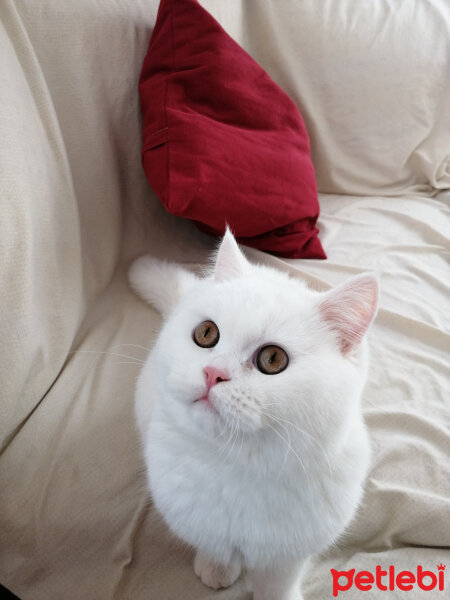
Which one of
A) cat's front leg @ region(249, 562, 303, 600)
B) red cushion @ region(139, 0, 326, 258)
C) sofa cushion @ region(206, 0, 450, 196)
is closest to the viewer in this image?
cat's front leg @ region(249, 562, 303, 600)

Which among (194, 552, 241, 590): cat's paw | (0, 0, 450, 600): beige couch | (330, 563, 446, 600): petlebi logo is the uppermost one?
(0, 0, 450, 600): beige couch

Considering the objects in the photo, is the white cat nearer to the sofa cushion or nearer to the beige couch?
the beige couch

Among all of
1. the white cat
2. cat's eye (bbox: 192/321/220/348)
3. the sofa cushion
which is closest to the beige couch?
the sofa cushion

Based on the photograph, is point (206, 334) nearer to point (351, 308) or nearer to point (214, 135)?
point (351, 308)

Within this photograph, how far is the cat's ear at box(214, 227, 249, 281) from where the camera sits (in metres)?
0.63

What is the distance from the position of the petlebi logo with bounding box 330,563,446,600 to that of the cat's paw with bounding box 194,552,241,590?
171 mm

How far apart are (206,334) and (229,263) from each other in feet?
0.47

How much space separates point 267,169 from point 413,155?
30.9 inches

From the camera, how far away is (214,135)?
1.00m

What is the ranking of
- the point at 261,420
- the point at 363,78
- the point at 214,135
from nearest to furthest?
the point at 261,420
the point at 214,135
the point at 363,78

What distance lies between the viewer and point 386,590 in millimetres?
671

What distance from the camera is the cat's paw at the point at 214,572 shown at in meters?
0.68

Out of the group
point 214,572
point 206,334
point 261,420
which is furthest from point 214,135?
point 214,572

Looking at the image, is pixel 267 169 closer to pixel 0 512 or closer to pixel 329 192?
pixel 329 192
